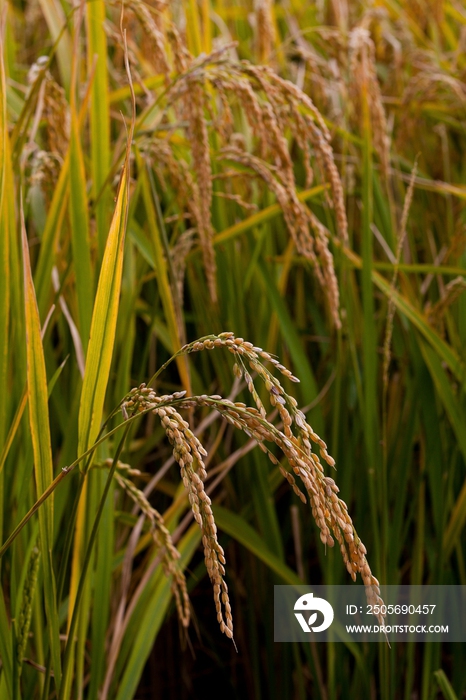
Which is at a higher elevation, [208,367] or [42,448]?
[208,367]

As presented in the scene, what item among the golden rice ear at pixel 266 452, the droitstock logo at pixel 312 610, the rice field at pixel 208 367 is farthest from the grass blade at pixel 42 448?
the droitstock logo at pixel 312 610

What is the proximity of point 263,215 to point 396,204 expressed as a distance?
1.97ft

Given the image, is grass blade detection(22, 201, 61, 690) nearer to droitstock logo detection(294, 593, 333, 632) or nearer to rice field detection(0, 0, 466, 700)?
rice field detection(0, 0, 466, 700)

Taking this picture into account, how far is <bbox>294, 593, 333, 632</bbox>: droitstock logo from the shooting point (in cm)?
112

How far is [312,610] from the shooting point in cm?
113

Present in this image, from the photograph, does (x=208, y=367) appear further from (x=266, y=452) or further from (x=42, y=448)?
(x=266, y=452)

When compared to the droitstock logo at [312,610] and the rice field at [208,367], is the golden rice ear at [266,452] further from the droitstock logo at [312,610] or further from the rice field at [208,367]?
the droitstock logo at [312,610]

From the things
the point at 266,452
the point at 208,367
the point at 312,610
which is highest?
the point at 208,367

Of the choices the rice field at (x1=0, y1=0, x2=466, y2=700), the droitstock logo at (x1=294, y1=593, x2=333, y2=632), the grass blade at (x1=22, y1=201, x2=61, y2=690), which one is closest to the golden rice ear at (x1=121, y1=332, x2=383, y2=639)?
the rice field at (x1=0, y1=0, x2=466, y2=700)

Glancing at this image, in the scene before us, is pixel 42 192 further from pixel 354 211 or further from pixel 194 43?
pixel 354 211

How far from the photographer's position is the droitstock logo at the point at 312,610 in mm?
1124

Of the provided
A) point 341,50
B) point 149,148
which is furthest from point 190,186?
point 341,50

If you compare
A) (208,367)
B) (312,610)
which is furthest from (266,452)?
(208,367)

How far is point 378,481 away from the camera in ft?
3.76
